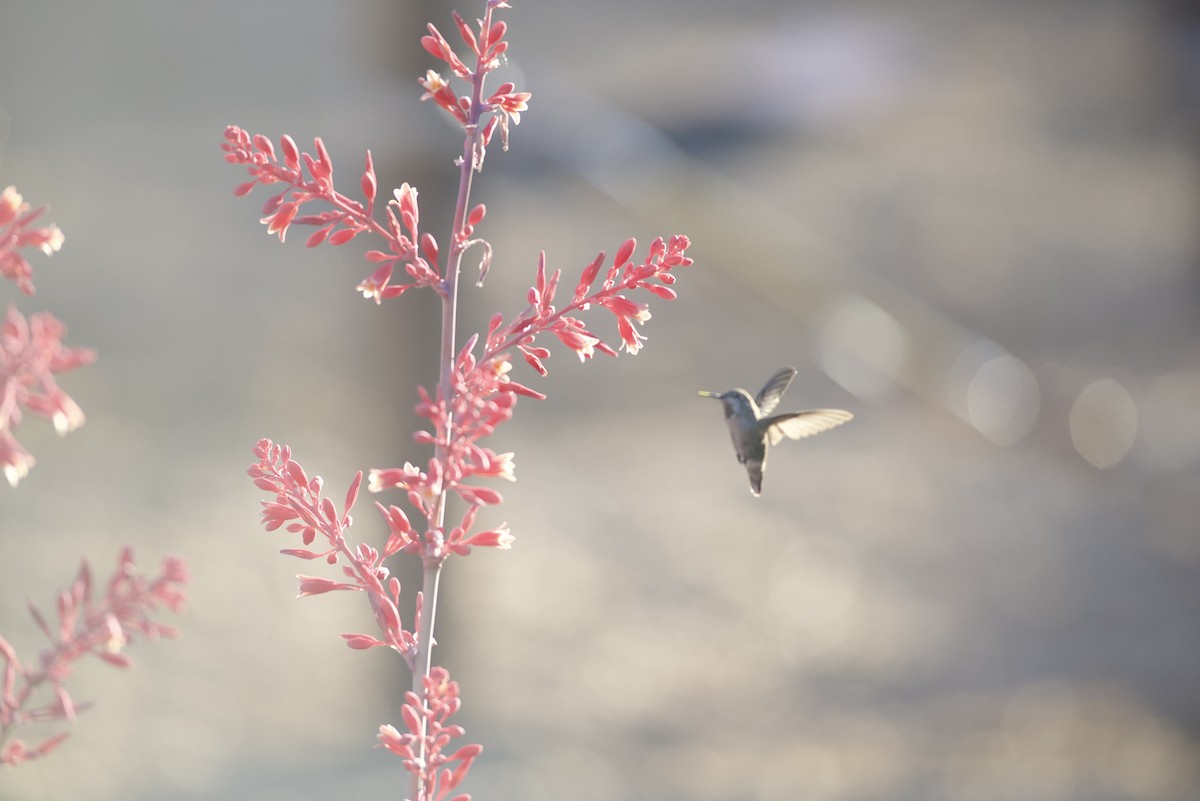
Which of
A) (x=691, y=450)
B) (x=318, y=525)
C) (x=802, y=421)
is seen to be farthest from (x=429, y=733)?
(x=691, y=450)

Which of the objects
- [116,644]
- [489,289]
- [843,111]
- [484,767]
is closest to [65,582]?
[484,767]

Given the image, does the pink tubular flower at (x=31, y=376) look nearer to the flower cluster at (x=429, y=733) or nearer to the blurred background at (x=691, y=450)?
the flower cluster at (x=429, y=733)

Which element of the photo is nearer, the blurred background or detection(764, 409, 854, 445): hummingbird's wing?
detection(764, 409, 854, 445): hummingbird's wing

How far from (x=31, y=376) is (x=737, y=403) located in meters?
0.34

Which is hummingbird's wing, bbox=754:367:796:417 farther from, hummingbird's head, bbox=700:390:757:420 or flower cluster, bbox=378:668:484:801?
flower cluster, bbox=378:668:484:801

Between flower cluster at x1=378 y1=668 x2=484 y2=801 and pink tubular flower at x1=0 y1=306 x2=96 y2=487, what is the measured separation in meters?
0.14

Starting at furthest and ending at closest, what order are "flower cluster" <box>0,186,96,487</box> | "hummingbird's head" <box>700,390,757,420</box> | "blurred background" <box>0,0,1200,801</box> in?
"blurred background" <box>0,0,1200,801</box>
"hummingbird's head" <box>700,390,757,420</box>
"flower cluster" <box>0,186,96,487</box>

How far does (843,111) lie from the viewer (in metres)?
2.66

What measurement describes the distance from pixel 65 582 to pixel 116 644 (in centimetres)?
275

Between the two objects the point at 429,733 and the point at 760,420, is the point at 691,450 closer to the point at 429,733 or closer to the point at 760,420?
the point at 760,420

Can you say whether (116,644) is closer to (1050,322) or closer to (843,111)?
(843,111)

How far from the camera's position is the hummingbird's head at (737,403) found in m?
0.58

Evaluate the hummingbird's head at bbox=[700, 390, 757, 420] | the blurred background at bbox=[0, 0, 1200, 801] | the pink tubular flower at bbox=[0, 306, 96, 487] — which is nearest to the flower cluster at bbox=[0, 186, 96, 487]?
the pink tubular flower at bbox=[0, 306, 96, 487]

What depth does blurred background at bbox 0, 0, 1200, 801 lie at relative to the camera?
7.29 ft
